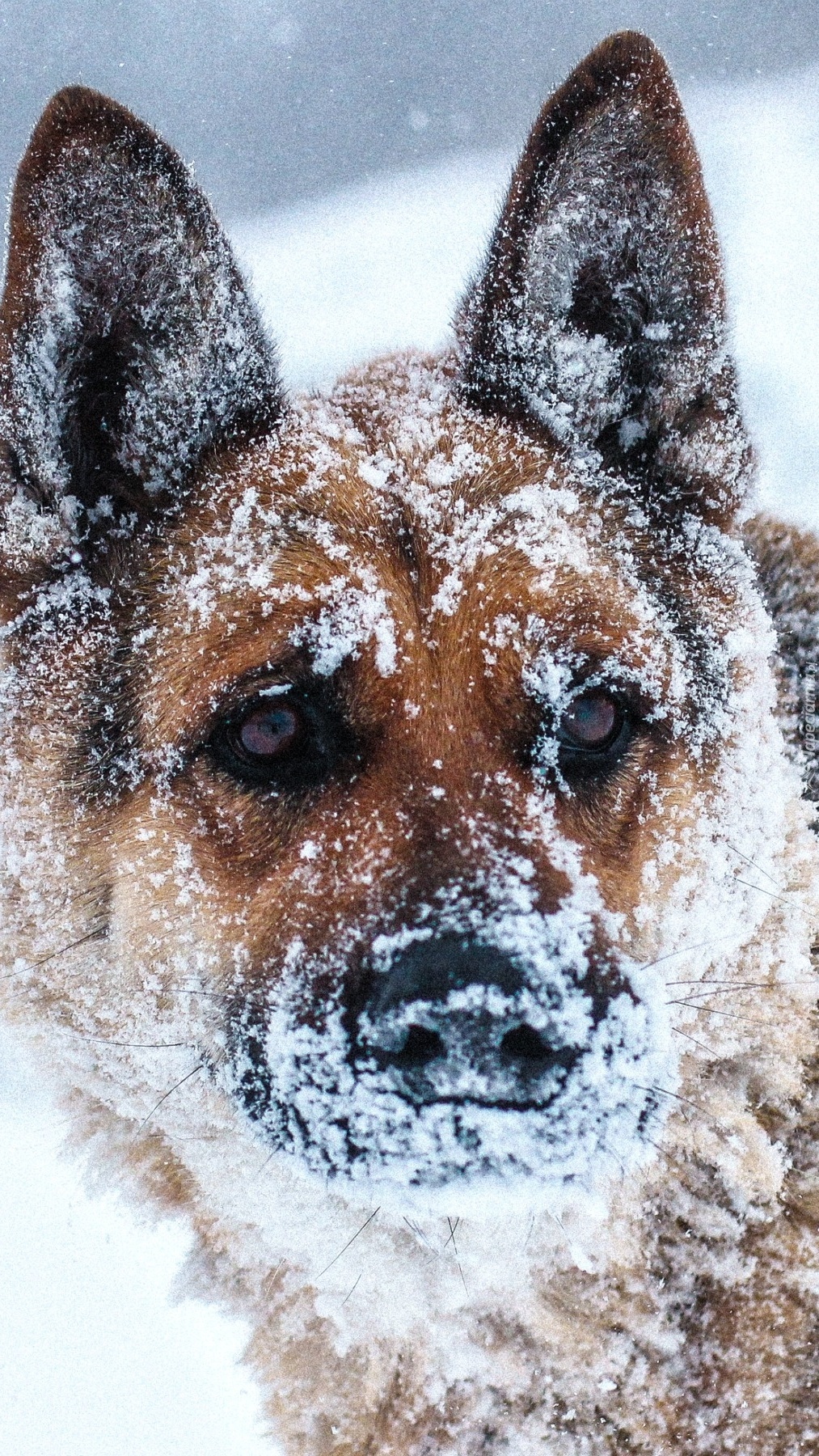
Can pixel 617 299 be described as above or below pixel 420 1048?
above

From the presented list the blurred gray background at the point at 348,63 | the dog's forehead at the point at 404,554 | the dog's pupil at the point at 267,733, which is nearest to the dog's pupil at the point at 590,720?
the dog's forehead at the point at 404,554

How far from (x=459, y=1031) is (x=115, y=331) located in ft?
5.67

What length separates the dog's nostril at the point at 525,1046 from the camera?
186 cm

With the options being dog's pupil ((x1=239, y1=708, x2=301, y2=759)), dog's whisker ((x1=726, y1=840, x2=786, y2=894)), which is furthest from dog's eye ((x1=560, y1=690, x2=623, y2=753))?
dog's pupil ((x1=239, y1=708, x2=301, y2=759))

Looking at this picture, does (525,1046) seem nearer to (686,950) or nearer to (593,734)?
(686,950)

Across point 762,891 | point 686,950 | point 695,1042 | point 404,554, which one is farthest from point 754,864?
point 404,554

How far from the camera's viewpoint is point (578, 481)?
2.64 meters

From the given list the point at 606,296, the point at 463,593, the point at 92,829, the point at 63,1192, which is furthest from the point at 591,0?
the point at 63,1192

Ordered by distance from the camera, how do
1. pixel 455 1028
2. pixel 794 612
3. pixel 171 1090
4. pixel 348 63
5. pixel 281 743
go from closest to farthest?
pixel 455 1028 → pixel 281 743 → pixel 171 1090 → pixel 794 612 → pixel 348 63

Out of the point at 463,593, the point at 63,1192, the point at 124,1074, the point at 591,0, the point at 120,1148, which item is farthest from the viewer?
the point at 591,0

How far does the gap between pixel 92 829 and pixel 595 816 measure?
1108mm

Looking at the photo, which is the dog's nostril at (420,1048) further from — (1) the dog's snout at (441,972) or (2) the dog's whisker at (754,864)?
(2) the dog's whisker at (754,864)

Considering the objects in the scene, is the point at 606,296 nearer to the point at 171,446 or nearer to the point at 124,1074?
the point at 171,446

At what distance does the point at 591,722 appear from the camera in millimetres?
2365
